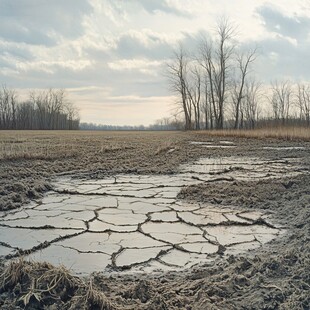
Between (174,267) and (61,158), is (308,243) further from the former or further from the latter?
(61,158)

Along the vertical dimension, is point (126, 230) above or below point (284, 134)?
below

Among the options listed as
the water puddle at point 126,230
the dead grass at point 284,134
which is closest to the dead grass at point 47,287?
the water puddle at point 126,230

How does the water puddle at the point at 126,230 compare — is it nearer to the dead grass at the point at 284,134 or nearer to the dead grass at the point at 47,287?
the dead grass at the point at 47,287

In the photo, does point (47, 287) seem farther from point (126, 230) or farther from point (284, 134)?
point (284, 134)

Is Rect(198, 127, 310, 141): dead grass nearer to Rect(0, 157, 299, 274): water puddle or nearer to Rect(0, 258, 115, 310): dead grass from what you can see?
Rect(0, 157, 299, 274): water puddle

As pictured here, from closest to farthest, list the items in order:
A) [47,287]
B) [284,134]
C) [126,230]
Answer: [47,287]
[126,230]
[284,134]

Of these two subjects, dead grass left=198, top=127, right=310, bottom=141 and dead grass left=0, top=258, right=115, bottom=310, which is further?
dead grass left=198, top=127, right=310, bottom=141

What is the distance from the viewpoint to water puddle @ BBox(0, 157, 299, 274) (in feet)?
9.59

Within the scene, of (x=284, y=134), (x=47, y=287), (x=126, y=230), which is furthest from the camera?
(x=284, y=134)

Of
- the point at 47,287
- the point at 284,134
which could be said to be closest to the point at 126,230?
the point at 47,287

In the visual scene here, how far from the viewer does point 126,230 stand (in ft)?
12.0

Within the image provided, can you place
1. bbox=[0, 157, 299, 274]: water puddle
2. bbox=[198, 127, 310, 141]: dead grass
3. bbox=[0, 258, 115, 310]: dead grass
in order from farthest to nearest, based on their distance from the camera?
bbox=[198, 127, 310, 141]: dead grass
bbox=[0, 157, 299, 274]: water puddle
bbox=[0, 258, 115, 310]: dead grass

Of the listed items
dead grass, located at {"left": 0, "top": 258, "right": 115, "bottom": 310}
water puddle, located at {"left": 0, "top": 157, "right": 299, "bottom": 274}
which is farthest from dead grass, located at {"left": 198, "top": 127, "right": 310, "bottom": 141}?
dead grass, located at {"left": 0, "top": 258, "right": 115, "bottom": 310}

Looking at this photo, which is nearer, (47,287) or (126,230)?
(47,287)
